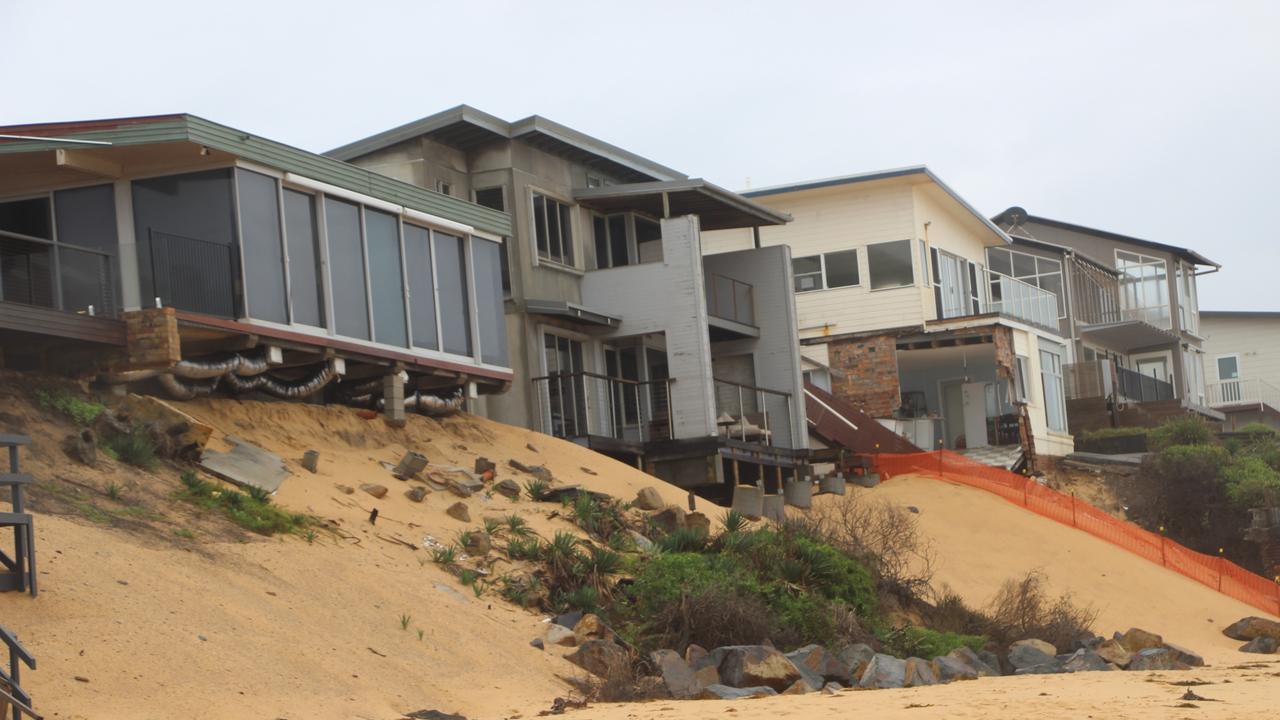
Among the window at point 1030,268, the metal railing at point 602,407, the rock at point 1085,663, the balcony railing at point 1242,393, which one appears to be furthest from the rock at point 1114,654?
the balcony railing at point 1242,393

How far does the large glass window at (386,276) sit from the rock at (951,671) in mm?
10011

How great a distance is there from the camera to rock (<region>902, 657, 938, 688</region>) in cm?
1592

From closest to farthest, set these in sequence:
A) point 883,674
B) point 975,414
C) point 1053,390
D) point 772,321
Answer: point 883,674 < point 772,321 < point 975,414 < point 1053,390

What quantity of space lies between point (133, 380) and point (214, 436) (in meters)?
1.15

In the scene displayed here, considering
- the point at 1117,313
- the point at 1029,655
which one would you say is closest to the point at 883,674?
the point at 1029,655

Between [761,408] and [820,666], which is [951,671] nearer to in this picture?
[820,666]

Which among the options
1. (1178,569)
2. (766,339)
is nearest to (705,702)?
(1178,569)

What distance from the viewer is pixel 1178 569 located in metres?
29.4

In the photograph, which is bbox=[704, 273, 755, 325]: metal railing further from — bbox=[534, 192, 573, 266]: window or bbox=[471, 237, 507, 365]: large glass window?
bbox=[471, 237, 507, 365]: large glass window

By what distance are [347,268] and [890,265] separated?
20.8 metres

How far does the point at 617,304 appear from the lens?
31250mm

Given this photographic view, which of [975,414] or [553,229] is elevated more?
[553,229]

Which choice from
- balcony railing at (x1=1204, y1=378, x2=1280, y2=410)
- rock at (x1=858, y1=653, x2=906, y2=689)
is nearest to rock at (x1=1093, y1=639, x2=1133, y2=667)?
rock at (x1=858, y1=653, x2=906, y2=689)

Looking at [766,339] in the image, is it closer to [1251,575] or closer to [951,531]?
[951,531]
